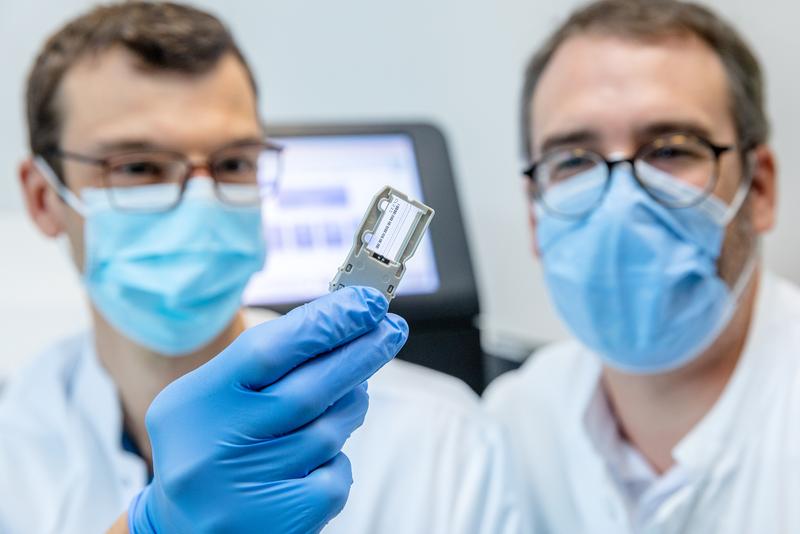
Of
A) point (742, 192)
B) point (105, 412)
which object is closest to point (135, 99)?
point (105, 412)

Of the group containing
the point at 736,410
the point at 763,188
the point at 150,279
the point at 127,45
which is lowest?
the point at 736,410

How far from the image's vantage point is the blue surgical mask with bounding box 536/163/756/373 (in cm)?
96

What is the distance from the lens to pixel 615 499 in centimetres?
102

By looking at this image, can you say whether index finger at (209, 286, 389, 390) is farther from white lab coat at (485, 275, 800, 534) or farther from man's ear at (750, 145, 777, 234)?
man's ear at (750, 145, 777, 234)

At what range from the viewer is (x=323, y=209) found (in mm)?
1397

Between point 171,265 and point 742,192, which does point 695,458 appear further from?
point 171,265

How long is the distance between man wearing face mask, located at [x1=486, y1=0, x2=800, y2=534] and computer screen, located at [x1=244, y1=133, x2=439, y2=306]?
1.13 ft

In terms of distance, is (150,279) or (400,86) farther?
(400,86)

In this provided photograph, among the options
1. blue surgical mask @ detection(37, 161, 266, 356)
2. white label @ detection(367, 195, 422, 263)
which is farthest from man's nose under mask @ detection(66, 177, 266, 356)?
white label @ detection(367, 195, 422, 263)

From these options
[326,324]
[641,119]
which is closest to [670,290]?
[641,119]

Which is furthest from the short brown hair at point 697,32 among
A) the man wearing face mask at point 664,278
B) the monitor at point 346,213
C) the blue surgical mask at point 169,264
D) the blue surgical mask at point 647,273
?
the blue surgical mask at point 169,264

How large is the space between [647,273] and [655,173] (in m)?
0.12

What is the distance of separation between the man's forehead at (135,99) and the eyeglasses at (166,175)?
0.03 metres

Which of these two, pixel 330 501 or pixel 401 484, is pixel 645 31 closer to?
pixel 401 484
